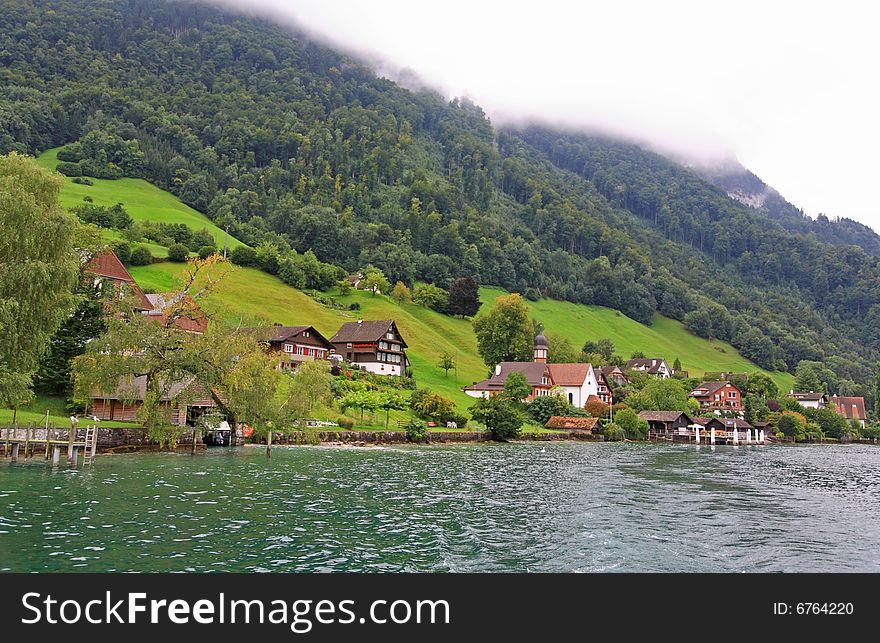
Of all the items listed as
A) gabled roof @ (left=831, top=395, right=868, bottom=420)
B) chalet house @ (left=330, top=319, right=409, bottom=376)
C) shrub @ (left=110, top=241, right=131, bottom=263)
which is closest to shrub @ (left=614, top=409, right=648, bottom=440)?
chalet house @ (left=330, top=319, right=409, bottom=376)

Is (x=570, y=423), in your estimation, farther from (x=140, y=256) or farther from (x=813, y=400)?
(x=813, y=400)

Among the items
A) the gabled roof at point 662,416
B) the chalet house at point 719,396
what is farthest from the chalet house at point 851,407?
the gabled roof at point 662,416

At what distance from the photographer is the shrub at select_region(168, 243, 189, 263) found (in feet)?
420

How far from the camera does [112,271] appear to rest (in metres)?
93.2

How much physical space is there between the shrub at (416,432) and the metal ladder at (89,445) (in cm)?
3435

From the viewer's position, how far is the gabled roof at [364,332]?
110 m

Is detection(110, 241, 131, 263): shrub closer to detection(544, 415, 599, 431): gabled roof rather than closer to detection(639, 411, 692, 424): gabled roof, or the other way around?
detection(544, 415, 599, 431): gabled roof

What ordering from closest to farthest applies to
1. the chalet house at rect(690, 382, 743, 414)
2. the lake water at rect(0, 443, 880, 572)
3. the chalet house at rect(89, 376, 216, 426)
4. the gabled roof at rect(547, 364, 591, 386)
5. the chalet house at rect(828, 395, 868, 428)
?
the lake water at rect(0, 443, 880, 572), the chalet house at rect(89, 376, 216, 426), the gabled roof at rect(547, 364, 591, 386), the chalet house at rect(690, 382, 743, 414), the chalet house at rect(828, 395, 868, 428)

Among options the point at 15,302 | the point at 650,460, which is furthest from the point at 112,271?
the point at 650,460

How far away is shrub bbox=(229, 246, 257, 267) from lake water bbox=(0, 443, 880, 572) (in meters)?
101

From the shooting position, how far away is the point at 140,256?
394ft

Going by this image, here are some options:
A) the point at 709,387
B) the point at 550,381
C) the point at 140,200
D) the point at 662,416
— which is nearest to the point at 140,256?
the point at 140,200
